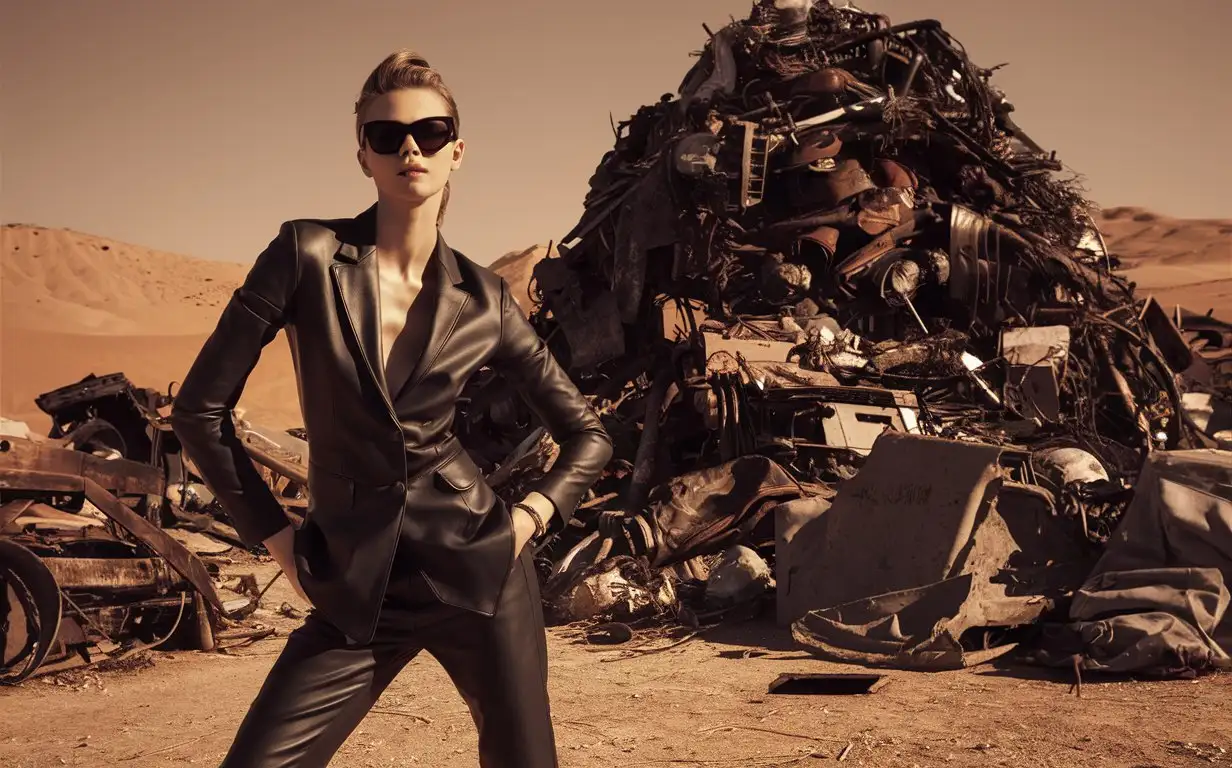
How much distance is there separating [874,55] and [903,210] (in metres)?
2.52

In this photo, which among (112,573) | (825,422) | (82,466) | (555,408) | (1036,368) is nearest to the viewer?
(555,408)

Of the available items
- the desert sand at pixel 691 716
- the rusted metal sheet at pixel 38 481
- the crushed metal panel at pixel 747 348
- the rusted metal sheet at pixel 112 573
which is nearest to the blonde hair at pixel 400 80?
the desert sand at pixel 691 716

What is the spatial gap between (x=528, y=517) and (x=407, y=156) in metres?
0.80

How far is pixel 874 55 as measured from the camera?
1505cm

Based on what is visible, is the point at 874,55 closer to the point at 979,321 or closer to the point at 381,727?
the point at 979,321

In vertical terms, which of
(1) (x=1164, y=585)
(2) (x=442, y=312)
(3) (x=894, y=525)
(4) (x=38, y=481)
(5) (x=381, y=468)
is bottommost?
(1) (x=1164, y=585)

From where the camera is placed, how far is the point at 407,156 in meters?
2.44

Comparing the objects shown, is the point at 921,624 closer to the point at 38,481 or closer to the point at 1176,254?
the point at 38,481

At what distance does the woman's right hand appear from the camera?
7.73 ft

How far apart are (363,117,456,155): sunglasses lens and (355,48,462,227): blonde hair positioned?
0.06m

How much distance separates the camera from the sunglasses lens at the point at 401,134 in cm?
245

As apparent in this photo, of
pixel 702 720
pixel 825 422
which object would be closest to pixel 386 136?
pixel 702 720

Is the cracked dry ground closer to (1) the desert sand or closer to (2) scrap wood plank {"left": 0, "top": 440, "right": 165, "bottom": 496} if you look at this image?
(1) the desert sand

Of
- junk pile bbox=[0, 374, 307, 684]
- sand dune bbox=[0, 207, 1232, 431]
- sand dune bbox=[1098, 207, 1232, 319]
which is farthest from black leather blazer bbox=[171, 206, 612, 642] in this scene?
sand dune bbox=[1098, 207, 1232, 319]
